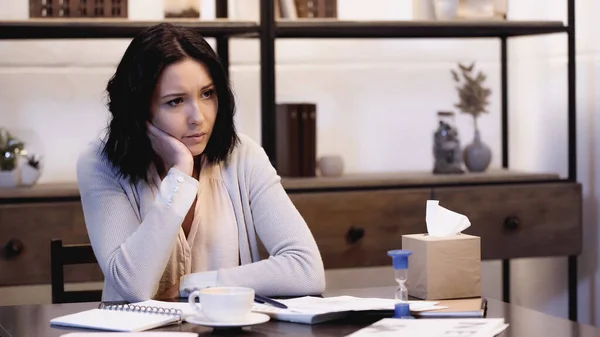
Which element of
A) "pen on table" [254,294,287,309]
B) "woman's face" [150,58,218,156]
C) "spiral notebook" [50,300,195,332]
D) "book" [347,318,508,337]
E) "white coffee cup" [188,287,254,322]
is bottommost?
"book" [347,318,508,337]

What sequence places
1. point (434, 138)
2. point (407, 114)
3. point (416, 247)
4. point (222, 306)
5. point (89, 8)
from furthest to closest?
1. point (407, 114)
2. point (434, 138)
3. point (89, 8)
4. point (416, 247)
5. point (222, 306)

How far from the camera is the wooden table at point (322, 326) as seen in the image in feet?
4.59

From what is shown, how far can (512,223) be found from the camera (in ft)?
10.6

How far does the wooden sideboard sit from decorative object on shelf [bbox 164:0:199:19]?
62cm

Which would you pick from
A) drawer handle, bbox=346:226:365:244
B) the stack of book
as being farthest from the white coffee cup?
the stack of book

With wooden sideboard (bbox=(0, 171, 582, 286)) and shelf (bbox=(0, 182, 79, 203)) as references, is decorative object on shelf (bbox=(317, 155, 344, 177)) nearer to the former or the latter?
wooden sideboard (bbox=(0, 171, 582, 286))

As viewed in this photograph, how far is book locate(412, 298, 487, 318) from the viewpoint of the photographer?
151 cm

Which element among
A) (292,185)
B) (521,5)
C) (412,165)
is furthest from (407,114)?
(292,185)

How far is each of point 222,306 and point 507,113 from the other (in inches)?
103

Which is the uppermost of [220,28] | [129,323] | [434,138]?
[220,28]

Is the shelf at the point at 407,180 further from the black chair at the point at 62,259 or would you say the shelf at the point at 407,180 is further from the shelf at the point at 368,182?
the black chair at the point at 62,259

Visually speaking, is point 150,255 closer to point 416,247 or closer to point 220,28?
point 416,247

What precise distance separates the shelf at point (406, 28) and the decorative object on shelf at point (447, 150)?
31cm

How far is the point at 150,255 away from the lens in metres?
1.85
